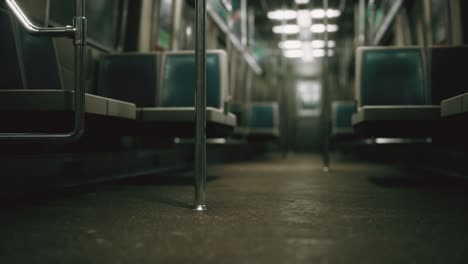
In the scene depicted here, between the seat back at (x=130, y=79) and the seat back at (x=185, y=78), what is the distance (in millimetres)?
86

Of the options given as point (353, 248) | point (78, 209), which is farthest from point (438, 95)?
point (78, 209)

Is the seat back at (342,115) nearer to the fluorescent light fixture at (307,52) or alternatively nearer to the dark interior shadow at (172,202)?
the fluorescent light fixture at (307,52)

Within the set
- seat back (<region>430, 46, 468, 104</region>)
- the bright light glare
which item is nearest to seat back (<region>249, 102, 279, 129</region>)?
the bright light glare

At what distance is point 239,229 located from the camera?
4.84ft

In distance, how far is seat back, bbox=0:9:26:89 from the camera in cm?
236

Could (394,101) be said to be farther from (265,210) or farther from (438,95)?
(265,210)

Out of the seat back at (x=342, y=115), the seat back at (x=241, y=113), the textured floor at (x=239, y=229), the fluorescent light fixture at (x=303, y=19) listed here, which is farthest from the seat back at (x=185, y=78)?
the fluorescent light fixture at (x=303, y=19)

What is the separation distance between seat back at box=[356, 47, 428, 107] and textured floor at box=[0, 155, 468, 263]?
123cm

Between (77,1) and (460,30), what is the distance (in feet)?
11.0

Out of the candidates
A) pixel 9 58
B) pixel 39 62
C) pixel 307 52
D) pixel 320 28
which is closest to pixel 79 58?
pixel 9 58

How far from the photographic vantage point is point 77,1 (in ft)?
6.45

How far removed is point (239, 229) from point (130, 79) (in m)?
2.51

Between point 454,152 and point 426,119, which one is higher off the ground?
point 426,119

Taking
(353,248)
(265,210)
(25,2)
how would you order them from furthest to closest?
(25,2) → (265,210) → (353,248)
